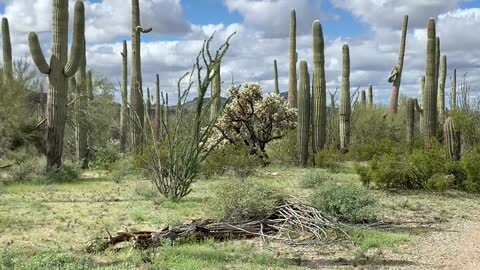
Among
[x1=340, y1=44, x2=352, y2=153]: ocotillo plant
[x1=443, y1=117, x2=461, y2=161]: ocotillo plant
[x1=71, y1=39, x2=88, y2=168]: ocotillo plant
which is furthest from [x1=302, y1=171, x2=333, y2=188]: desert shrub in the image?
[x1=71, y1=39, x2=88, y2=168]: ocotillo plant

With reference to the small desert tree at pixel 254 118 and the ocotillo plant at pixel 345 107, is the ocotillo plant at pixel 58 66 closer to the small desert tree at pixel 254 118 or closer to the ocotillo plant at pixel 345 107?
the small desert tree at pixel 254 118

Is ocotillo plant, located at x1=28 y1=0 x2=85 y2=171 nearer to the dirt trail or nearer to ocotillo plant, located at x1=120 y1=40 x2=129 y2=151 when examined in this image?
ocotillo plant, located at x1=120 y1=40 x2=129 y2=151

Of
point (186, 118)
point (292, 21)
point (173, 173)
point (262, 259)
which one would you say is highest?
point (292, 21)

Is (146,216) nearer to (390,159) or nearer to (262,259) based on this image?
(262,259)

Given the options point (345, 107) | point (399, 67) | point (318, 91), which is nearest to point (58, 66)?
point (318, 91)

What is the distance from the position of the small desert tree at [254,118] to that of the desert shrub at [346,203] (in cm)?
1148

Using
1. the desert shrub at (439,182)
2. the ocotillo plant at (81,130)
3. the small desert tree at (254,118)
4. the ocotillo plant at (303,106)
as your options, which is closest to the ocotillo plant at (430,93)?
the ocotillo plant at (303,106)

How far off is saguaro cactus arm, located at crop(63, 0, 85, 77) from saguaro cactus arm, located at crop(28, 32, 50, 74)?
0.62 m

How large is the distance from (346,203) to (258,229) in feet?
6.60

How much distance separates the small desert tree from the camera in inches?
930

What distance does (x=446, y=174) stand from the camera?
16.4m

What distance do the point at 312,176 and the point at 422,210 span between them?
12.3 ft

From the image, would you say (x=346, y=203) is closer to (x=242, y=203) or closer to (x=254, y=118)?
(x=242, y=203)

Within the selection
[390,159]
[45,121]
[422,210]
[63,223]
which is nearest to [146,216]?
[63,223]
